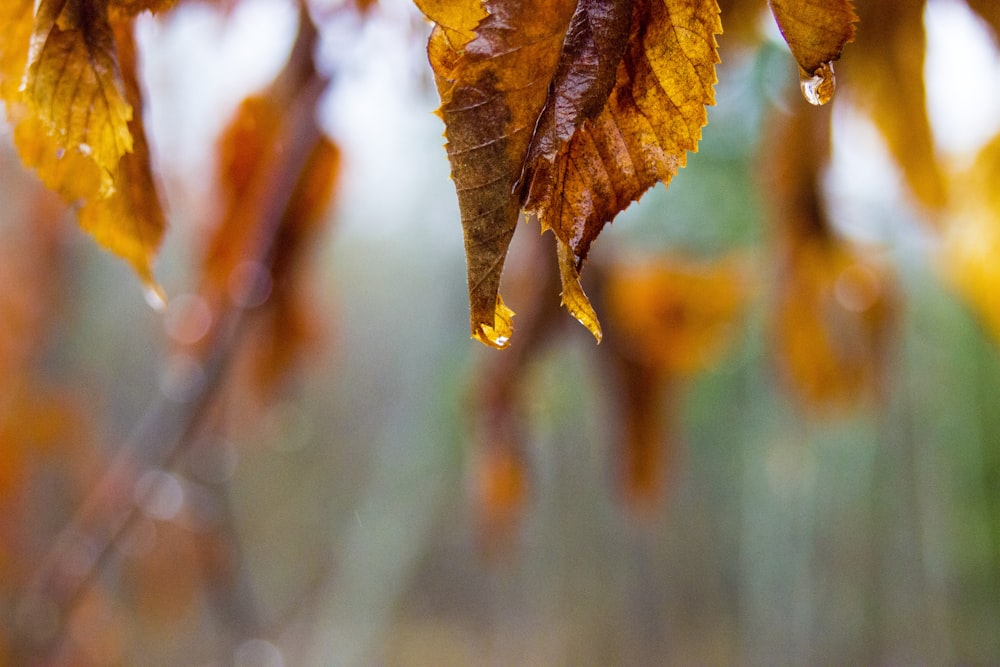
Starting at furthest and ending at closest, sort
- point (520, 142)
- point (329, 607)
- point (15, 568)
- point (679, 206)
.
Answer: point (329, 607)
point (679, 206)
point (15, 568)
point (520, 142)

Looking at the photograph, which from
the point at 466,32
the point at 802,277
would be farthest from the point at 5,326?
the point at 466,32

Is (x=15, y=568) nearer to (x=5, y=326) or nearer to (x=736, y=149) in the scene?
(x=5, y=326)

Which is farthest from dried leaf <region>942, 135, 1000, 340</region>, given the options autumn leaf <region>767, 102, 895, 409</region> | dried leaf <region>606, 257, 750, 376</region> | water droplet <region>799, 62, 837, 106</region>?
water droplet <region>799, 62, 837, 106</region>

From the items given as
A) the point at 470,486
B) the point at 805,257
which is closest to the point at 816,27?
the point at 805,257

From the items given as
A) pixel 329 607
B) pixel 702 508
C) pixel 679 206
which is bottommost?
pixel 702 508

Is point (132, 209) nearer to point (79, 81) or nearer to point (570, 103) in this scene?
point (79, 81)

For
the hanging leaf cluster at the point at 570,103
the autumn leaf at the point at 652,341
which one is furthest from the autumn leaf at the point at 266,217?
the hanging leaf cluster at the point at 570,103

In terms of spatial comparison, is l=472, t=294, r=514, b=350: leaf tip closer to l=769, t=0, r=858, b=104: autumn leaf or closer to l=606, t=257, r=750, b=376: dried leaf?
l=769, t=0, r=858, b=104: autumn leaf
